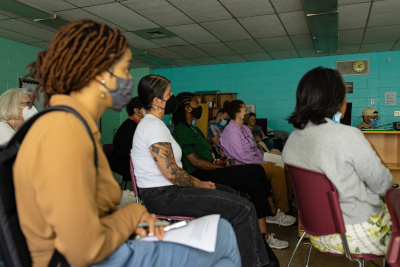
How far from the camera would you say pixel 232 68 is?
27.1 feet

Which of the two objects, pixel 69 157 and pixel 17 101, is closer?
pixel 69 157

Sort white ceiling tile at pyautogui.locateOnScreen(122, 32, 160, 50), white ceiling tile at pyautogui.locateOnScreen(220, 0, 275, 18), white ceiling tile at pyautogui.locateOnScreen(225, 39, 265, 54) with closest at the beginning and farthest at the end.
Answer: white ceiling tile at pyautogui.locateOnScreen(220, 0, 275, 18) → white ceiling tile at pyautogui.locateOnScreen(122, 32, 160, 50) → white ceiling tile at pyautogui.locateOnScreen(225, 39, 265, 54)

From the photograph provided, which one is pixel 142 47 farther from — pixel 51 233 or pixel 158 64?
pixel 51 233

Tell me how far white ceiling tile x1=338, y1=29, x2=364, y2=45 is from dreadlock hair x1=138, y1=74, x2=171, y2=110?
4539 mm

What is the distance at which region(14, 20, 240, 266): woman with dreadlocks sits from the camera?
81 cm

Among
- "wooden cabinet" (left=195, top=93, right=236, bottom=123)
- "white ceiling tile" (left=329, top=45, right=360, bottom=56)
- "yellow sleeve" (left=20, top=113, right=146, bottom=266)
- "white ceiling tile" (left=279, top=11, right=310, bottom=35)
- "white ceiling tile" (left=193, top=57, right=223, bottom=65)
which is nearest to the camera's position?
"yellow sleeve" (left=20, top=113, right=146, bottom=266)

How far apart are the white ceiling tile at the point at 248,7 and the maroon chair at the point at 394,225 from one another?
355cm

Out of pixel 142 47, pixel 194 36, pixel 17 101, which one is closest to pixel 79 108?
pixel 17 101

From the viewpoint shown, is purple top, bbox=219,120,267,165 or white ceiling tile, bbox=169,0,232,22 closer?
purple top, bbox=219,120,267,165

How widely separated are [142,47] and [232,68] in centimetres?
255

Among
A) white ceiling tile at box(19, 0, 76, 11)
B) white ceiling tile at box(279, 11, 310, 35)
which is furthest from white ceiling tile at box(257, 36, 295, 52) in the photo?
white ceiling tile at box(19, 0, 76, 11)

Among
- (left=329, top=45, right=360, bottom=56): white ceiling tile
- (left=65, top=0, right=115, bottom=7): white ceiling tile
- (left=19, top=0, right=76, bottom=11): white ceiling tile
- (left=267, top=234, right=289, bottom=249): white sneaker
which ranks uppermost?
(left=65, top=0, right=115, bottom=7): white ceiling tile

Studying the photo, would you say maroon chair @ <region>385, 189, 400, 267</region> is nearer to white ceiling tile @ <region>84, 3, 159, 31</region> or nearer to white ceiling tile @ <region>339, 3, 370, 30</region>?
white ceiling tile @ <region>339, 3, 370, 30</region>

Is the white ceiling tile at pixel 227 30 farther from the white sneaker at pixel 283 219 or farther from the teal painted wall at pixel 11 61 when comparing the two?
the teal painted wall at pixel 11 61
